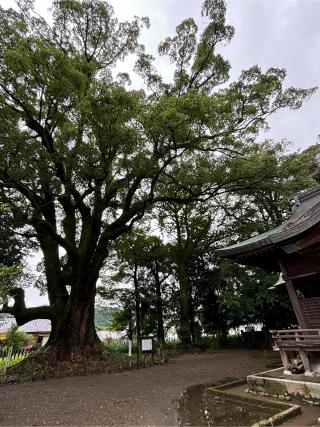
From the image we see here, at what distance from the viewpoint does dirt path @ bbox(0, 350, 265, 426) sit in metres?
4.90

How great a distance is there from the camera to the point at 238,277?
56.7 feet

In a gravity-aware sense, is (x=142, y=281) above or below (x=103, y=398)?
above

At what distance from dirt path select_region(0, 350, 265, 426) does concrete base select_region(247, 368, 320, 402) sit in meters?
1.86

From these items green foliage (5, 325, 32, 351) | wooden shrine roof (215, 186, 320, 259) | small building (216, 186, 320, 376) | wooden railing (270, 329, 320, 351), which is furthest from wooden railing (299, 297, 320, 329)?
green foliage (5, 325, 32, 351)

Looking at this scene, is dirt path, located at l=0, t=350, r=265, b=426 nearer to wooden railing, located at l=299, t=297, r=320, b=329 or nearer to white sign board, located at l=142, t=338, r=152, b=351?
white sign board, located at l=142, t=338, r=152, b=351

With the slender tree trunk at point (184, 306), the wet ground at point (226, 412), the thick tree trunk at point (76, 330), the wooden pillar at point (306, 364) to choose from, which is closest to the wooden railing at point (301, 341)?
the wooden pillar at point (306, 364)

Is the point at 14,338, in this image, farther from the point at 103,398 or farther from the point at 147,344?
the point at 103,398

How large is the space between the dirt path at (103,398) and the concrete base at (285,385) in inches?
73.4

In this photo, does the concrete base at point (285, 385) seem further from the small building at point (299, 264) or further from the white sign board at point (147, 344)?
the white sign board at point (147, 344)

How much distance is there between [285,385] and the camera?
5.93 metres

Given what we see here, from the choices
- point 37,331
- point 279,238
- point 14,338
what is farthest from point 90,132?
point 37,331

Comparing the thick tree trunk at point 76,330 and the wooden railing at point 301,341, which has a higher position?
the thick tree trunk at point 76,330

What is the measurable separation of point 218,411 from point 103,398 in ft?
8.87

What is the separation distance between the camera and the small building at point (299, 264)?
19.1 feet
